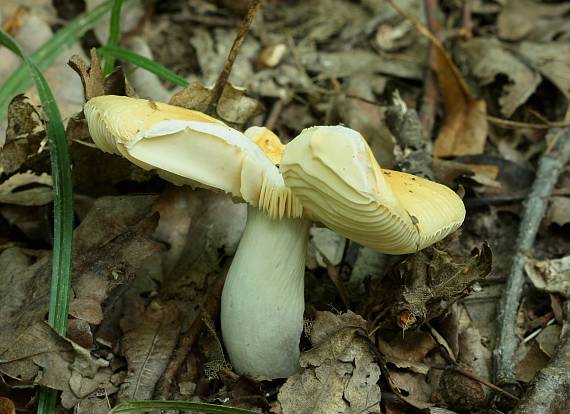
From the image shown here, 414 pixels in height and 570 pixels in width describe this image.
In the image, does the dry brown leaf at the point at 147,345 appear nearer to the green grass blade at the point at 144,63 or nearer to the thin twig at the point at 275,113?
the green grass blade at the point at 144,63

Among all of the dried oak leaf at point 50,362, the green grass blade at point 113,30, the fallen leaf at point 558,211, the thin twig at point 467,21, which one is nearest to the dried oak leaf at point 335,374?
the dried oak leaf at point 50,362

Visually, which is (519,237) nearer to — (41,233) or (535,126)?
(535,126)

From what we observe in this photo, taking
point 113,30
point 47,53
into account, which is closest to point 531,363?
point 113,30

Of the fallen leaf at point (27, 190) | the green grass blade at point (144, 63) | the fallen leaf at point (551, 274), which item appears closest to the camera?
the fallen leaf at point (551, 274)

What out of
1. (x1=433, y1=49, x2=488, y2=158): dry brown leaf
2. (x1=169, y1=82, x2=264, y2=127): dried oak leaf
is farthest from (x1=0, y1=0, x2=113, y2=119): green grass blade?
(x1=433, y1=49, x2=488, y2=158): dry brown leaf

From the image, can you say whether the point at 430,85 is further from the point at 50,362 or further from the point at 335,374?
the point at 50,362
